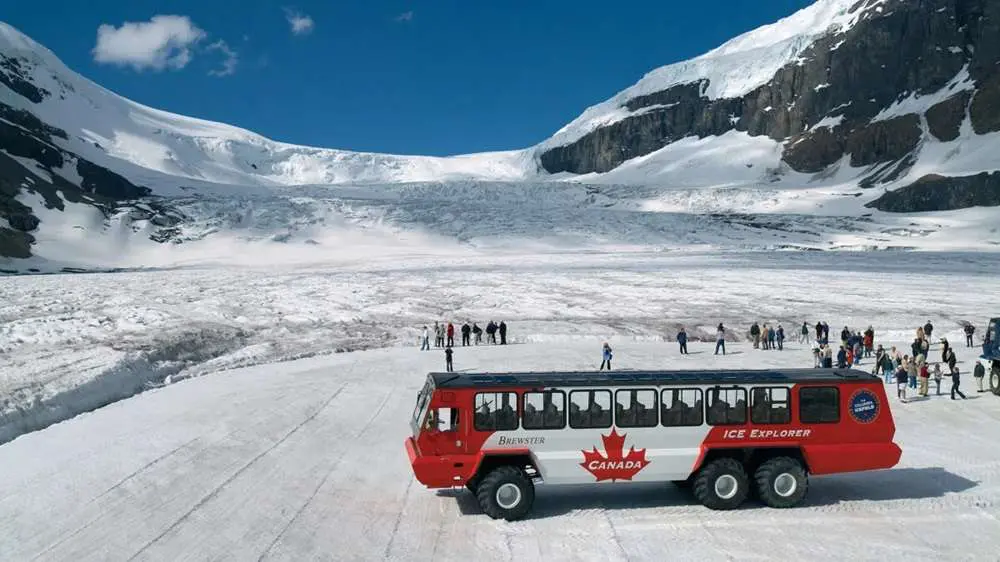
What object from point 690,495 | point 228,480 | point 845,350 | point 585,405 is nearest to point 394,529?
point 585,405

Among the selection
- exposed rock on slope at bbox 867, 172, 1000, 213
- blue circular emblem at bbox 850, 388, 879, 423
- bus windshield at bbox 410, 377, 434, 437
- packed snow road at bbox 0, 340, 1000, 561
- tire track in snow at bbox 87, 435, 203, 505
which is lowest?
packed snow road at bbox 0, 340, 1000, 561

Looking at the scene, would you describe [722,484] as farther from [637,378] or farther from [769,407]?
[637,378]

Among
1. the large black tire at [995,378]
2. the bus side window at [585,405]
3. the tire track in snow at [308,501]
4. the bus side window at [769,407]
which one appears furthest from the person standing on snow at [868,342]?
the bus side window at [585,405]

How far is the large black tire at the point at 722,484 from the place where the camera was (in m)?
12.2

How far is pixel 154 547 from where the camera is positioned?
11.0 meters

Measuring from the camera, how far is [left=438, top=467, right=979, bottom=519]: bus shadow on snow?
12.7 meters

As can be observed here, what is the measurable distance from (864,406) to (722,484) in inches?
106

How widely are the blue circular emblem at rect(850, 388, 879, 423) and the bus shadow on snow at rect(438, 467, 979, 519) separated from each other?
151 centimetres

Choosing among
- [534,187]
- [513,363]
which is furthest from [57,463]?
[534,187]

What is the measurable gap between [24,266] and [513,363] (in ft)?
213

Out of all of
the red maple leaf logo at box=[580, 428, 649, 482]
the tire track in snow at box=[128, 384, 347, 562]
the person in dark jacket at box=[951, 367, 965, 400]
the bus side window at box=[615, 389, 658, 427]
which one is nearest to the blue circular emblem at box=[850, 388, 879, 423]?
the bus side window at box=[615, 389, 658, 427]

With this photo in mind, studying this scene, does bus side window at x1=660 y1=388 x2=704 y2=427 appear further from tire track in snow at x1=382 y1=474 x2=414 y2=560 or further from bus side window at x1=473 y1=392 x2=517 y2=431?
tire track in snow at x1=382 y1=474 x2=414 y2=560

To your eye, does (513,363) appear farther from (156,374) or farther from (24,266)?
(24,266)

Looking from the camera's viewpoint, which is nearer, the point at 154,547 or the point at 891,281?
the point at 154,547
